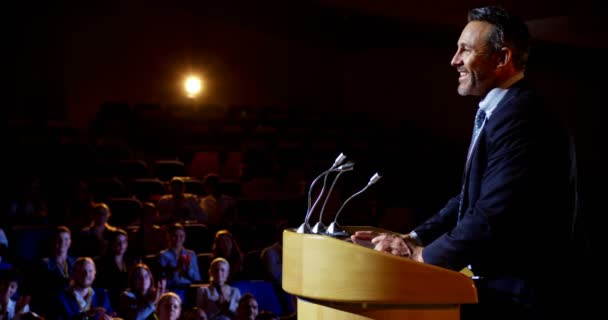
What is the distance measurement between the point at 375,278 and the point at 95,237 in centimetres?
306

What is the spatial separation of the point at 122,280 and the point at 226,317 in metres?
0.59

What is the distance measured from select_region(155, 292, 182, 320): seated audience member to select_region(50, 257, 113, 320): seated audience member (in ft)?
0.71

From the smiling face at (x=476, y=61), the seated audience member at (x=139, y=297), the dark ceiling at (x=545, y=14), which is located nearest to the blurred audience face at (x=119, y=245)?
the seated audience member at (x=139, y=297)

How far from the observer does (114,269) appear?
3.72 metres

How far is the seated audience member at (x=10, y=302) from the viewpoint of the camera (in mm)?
3107

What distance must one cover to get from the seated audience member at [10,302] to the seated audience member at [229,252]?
1.12 metres

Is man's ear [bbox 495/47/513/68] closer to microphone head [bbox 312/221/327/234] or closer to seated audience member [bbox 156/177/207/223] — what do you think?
microphone head [bbox 312/221/327/234]

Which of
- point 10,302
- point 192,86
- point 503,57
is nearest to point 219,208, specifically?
point 10,302

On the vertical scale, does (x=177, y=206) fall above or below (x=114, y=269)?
above

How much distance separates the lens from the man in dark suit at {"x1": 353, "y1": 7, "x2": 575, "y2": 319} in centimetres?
115

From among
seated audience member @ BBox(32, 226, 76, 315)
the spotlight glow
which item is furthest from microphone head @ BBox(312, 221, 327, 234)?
the spotlight glow

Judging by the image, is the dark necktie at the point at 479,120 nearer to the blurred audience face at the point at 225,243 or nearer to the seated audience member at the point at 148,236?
the blurred audience face at the point at 225,243

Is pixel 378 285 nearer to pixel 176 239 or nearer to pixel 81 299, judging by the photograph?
pixel 81 299

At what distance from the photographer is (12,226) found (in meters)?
3.91
